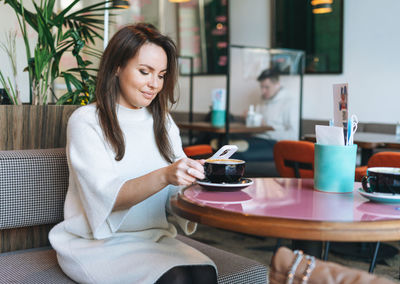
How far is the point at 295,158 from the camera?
11.2ft

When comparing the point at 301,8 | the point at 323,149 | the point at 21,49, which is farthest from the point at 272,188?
the point at 301,8

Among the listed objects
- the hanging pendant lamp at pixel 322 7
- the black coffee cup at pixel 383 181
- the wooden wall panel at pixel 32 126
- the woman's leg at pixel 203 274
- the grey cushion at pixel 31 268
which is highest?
the hanging pendant lamp at pixel 322 7

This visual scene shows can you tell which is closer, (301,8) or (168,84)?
(168,84)

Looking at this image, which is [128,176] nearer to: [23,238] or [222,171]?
[222,171]

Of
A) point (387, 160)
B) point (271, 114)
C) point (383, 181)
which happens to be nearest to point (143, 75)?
point (383, 181)

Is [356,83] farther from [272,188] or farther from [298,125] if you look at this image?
[272,188]

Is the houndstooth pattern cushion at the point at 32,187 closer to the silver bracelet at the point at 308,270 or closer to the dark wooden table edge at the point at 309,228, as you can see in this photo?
the dark wooden table edge at the point at 309,228

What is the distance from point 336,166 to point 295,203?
0.22 metres

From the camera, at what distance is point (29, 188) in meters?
1.71

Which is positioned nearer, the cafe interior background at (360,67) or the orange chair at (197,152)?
the orange chair at (197,152)

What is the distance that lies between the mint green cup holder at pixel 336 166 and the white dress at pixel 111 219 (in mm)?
444

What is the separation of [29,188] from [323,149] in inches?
40.8

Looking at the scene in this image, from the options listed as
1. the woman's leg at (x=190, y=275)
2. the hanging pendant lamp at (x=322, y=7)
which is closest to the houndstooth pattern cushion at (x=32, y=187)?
the woman's leg at (x=190, y=275)

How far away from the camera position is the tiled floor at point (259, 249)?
3056mm
